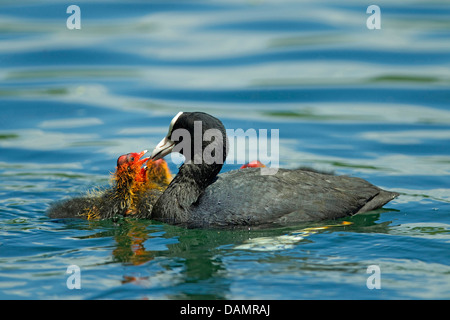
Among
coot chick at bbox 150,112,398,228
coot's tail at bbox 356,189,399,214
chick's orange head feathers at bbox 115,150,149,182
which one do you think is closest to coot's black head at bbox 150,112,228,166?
coot chick at bbox 150,112,398,228

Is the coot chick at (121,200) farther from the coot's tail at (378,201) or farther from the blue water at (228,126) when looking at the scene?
the coot's tail at (378,201)

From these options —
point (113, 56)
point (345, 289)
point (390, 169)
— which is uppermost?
point (113, 56)

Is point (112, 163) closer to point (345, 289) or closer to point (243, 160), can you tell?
point (243, 160)

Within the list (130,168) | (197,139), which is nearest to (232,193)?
(197,139)

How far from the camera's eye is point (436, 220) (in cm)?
821

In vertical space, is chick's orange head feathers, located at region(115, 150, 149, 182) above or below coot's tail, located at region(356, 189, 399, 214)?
above

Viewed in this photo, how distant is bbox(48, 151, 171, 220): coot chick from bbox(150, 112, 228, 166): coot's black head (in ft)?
1.23

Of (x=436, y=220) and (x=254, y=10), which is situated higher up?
(x=254, y=10)

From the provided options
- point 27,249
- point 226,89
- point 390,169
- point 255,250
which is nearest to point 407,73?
point 226,89

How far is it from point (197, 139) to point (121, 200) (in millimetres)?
1174

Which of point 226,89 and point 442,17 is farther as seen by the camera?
point 442,17

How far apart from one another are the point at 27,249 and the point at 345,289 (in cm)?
323

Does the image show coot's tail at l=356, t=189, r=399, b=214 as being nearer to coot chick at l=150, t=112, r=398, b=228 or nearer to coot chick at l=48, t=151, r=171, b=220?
coot chick at l=150, t=112, r=398, b=228

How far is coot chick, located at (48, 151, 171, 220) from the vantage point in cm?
826
